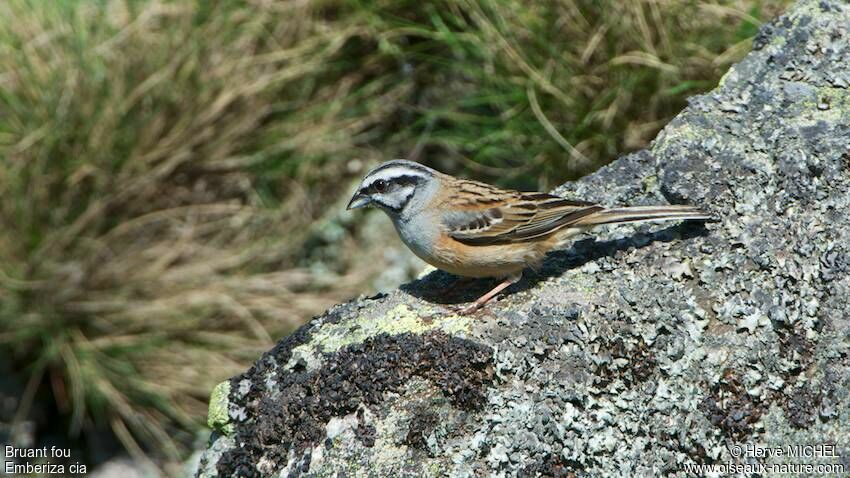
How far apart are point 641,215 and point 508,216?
775mm

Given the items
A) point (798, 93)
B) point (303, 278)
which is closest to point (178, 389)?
point (303, 278)

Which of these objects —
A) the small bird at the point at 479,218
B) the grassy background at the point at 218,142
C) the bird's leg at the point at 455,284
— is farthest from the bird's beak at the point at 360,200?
the grassy background at the point at 218,142

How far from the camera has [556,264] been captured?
4.72 metres

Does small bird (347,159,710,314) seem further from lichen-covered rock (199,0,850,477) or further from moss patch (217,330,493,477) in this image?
moss patch (217,330,493,477)

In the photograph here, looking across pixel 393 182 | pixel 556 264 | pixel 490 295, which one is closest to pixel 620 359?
Answer: pixel 490 295

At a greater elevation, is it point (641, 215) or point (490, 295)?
point (641, 215)

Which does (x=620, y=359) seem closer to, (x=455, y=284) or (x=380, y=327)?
(x=380, y=327)

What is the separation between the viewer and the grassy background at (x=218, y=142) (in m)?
7.10

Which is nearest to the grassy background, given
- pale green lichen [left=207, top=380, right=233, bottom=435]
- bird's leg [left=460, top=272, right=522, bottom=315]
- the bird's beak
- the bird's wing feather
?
the bird's wing feather

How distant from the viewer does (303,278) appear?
769 centimetres

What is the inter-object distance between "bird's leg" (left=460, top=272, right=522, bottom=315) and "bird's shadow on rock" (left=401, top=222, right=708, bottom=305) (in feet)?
0.10

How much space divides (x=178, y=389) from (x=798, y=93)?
16.0 feet

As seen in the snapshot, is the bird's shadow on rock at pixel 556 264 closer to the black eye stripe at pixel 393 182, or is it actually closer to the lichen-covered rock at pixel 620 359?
the lichen-covered rock at pixel 620 359

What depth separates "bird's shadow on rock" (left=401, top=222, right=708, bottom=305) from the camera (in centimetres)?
454
